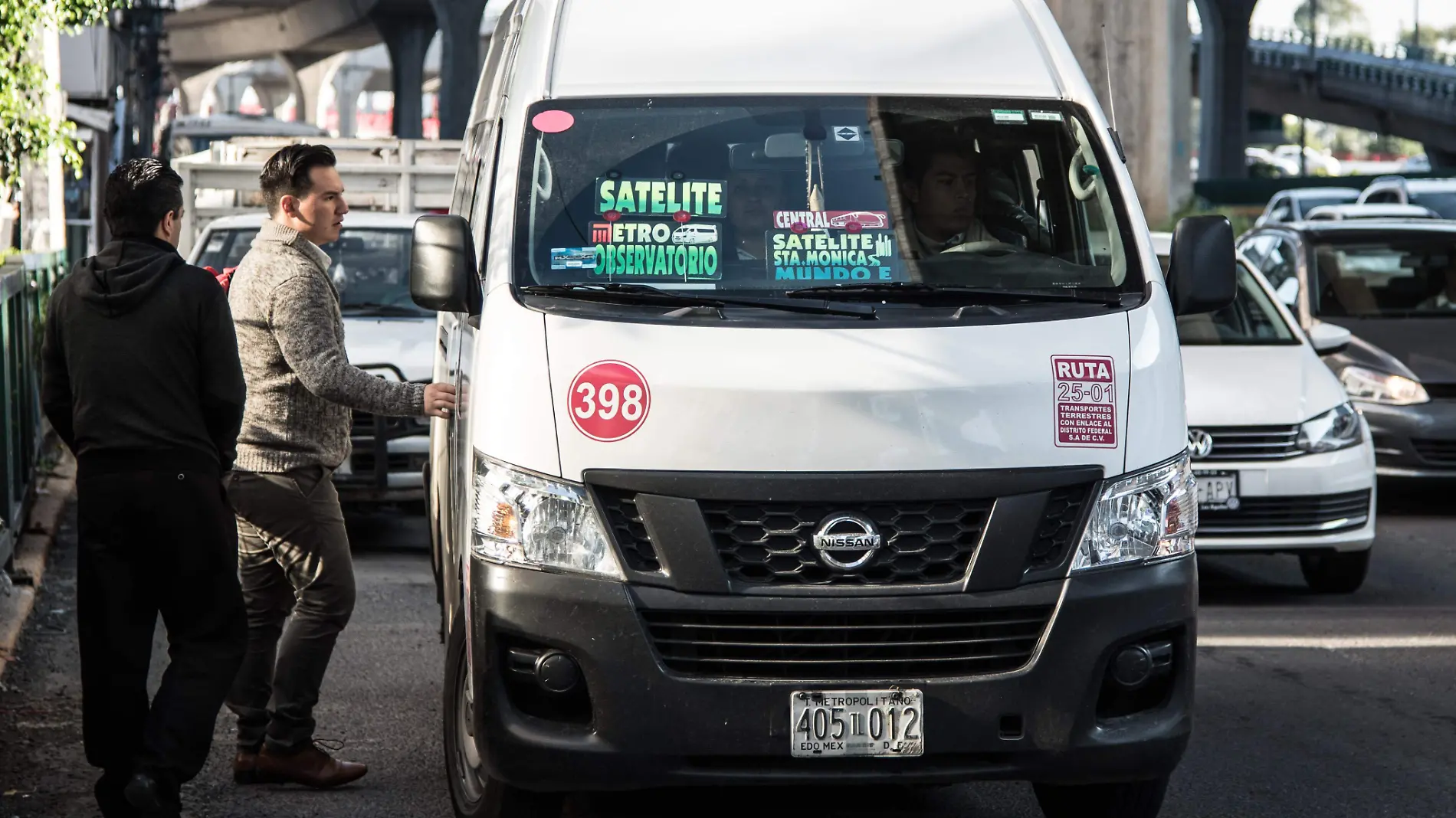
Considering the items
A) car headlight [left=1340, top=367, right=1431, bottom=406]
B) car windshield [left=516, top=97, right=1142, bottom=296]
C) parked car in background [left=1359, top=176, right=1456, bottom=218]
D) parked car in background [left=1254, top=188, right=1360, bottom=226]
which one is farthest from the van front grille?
parked car in background [left=1254, top=188, right=1360, bottom=226]

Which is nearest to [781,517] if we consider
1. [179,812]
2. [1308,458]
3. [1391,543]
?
[179,812]

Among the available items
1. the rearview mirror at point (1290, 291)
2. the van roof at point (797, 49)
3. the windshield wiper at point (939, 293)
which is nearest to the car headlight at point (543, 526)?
Answer: the windshield wiper at point (939, 293)

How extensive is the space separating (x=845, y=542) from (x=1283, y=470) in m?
5.20

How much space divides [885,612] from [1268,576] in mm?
6228

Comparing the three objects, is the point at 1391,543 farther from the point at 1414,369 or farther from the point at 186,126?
the point at 186,126

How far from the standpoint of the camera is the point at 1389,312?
42.3ft

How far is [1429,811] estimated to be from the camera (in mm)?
5629

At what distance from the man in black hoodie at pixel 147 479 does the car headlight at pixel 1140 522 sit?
2.21 metres

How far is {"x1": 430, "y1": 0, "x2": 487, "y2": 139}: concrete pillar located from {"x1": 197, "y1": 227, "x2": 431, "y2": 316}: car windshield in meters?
42.1

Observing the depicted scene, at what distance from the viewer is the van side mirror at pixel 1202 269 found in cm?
537

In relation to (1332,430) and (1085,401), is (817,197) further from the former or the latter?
(1332,430)

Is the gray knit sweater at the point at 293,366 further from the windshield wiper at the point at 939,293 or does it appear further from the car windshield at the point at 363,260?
the car windshield at the point at 363,260

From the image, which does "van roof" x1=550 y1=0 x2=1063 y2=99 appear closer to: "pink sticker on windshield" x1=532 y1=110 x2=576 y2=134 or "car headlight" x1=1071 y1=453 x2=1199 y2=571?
"pink sticker on windshield" x1=532 y1=110 x2=576 y2=134

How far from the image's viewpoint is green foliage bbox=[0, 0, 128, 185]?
11406 millimetres
